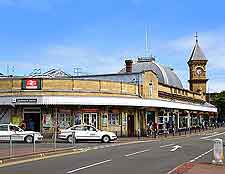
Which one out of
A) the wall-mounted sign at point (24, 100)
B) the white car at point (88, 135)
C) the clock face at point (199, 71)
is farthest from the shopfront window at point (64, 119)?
the clock face at point (199, 71)

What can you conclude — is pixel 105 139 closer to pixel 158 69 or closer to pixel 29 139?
pixel 29 139

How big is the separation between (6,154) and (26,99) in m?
20.1

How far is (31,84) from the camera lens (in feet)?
143

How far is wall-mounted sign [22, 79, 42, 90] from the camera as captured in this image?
4366 cm

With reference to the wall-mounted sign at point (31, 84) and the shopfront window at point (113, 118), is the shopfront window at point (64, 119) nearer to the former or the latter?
the wall-mounted sign at point (31, 84)

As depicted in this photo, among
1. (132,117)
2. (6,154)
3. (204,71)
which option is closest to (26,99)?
(132,117)

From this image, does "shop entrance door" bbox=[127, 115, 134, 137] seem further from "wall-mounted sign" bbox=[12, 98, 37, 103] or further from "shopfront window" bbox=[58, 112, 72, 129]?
"wall-mounted sign" bbox=[12, 98, 37, 103]

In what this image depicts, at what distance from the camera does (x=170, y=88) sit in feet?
209

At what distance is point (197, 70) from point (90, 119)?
62823 mm

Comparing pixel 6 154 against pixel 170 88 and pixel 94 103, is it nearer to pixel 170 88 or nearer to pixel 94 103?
pixel 94 103

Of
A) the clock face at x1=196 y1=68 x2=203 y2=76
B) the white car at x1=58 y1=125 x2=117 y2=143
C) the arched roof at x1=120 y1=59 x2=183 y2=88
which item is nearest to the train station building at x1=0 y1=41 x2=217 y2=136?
the white car at x1=58 y1=125 x2=117 y2=143

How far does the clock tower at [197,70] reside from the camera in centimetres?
10238

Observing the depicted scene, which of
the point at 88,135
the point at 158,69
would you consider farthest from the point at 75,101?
the point at 158,69

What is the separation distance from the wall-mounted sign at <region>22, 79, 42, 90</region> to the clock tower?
2486 inches
